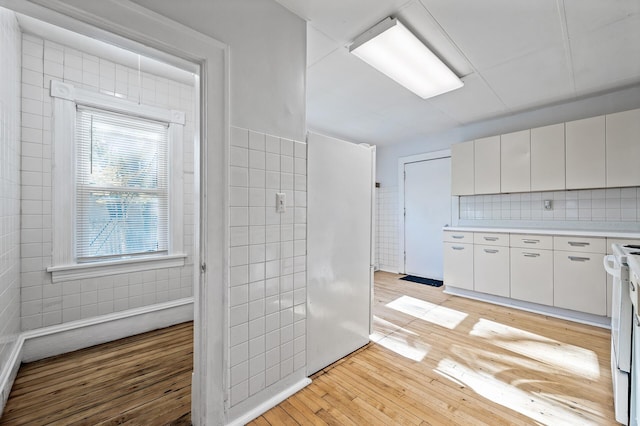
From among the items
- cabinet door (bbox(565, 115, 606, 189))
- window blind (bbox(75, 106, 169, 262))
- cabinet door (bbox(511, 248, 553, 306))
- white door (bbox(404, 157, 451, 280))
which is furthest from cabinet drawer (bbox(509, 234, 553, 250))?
window blind (bbox(75, 106, 169, 262))

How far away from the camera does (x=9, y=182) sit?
5.79ft

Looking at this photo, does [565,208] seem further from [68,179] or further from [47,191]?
[47,191]

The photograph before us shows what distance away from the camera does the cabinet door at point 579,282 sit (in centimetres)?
265

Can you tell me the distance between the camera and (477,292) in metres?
3.55

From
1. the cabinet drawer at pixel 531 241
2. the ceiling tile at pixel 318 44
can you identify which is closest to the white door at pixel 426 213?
the cabinet drawer at pixel 531 241

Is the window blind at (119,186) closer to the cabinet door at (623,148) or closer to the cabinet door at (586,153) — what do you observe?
the cabinet door at (586,153)

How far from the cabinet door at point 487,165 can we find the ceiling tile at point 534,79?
519 mm

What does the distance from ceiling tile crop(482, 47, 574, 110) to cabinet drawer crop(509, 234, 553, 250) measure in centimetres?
161

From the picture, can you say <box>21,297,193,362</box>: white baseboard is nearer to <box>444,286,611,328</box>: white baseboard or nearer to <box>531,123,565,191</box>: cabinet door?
<box>444,286,611,328</box>: white baseboard

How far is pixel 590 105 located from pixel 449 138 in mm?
1609

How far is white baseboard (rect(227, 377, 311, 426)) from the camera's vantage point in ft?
4.72

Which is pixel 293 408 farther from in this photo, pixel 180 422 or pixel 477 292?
pixel 477 292

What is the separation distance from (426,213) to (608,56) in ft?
9.20

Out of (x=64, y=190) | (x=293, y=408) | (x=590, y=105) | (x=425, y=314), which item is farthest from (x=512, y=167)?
(x=64, y=190)
